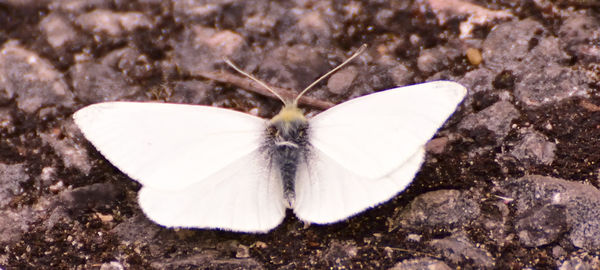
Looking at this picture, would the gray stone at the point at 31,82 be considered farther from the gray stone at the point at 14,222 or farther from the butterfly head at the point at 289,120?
the butterfly head at the point at 289,120

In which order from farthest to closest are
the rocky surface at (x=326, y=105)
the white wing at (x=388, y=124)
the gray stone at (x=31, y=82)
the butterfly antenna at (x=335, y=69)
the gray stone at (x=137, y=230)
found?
the gray stone at (x=31, y=82) → the butterfly antenna at (x=335, y=69) → the gray stone at (x=137, y=230) → the rocky surface at (x=326, y=105) → the white wing at (x=388, y=124)

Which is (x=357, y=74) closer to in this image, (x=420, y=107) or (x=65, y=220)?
(x=420, y=107)

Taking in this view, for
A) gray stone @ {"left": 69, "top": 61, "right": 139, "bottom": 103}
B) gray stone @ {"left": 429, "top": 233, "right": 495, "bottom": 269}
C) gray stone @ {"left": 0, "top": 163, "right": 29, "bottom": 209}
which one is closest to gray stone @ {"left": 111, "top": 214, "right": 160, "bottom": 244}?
gray stone @ {"left": 0, "top": 163, "right": 29, "bottom": 209}

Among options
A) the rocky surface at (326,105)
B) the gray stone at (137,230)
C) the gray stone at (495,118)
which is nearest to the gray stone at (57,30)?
the rocky surface at (326,105)

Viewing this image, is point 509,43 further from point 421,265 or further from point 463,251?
point 421,265

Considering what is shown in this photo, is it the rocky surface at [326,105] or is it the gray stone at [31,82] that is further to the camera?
the gray stone at [31,82]

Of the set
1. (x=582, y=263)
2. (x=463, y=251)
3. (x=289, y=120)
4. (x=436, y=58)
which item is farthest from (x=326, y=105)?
(x=582, y=263)

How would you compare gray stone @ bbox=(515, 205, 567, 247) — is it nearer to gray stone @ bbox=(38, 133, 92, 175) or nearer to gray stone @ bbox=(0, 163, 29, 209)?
gray stone @ bbox=(38, 133, 92, 175)
